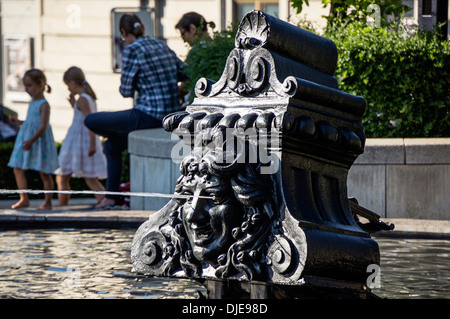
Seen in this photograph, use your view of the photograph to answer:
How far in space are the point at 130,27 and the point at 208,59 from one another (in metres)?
0.94

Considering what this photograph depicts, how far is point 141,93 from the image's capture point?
1012 cm

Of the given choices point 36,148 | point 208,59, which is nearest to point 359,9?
point 208,59

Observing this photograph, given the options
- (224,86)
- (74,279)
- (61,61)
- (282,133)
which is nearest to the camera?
(282,133)

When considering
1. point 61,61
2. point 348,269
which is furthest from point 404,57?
point 61,61

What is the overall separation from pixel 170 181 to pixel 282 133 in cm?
585

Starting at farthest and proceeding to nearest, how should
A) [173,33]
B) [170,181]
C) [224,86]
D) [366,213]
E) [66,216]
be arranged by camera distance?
[173,33] < [170,181] < [66,216] < [366,213] < [224,86]

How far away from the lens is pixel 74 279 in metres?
4.77

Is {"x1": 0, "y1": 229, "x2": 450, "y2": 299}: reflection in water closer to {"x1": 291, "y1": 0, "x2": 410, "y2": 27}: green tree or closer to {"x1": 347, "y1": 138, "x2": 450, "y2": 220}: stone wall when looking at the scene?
{"x1": 347, "y1": 138, "x2": 450, "y2": 220}: stone wall

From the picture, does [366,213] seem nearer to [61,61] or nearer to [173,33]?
[173,33]

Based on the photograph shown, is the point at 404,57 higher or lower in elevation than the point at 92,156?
higher

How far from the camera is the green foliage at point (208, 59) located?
9.88 metres

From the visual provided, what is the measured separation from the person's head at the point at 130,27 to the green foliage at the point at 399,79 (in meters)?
2.12

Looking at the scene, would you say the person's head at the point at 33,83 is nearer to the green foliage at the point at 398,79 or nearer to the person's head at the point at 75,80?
the person's head at the point at 75,80

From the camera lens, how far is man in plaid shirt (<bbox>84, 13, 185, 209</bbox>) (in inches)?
390
